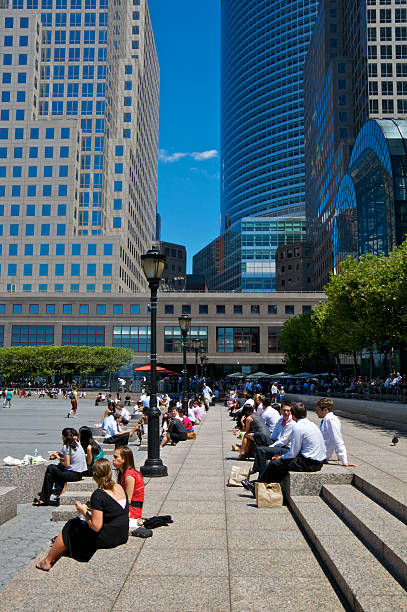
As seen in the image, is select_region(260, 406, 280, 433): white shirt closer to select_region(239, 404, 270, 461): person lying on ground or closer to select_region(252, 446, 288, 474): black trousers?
select_region(239, 404, 270, 461): person lying on ground

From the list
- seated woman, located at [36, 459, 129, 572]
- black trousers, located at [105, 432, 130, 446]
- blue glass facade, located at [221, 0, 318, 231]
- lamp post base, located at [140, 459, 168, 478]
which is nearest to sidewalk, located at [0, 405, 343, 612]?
seated woman, located at [36, 459, 129, 572]

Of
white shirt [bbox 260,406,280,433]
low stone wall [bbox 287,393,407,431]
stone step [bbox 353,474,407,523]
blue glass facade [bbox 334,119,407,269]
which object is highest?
blue glass facade [bbox 334,119,407,269]

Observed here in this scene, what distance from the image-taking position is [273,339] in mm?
90000

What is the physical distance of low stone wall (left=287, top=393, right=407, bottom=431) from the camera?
21219 mm

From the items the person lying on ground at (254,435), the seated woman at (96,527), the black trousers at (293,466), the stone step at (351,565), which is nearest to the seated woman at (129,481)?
the seated woman at (96,527)

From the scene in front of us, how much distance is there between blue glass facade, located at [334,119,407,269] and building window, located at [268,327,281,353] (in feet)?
66.1

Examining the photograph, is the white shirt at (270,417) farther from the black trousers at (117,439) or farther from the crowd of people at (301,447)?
the black trousers at (117,439)

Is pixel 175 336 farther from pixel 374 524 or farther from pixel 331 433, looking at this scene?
pixel 374 524

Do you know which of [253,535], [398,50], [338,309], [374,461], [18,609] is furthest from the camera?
[398,50]

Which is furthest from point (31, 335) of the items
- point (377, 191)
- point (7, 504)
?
point (7, 504)

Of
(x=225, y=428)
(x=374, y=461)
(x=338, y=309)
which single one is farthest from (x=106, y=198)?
(x=374, y=461)

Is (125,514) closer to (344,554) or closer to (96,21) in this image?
(344,554)

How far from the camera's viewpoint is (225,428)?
24.5 metres

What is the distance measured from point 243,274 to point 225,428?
11890 cm
